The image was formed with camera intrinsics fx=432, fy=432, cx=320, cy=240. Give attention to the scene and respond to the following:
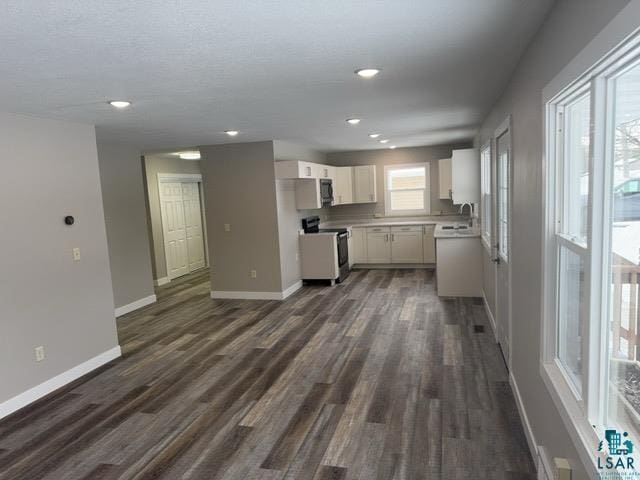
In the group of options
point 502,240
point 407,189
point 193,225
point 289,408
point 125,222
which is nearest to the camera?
point 289,408

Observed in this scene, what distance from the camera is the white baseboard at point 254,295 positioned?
6.48 metres

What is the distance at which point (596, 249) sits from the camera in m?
1.54

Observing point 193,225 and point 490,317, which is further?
point 193,225

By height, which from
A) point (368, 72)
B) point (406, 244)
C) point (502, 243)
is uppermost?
point (368, 72)

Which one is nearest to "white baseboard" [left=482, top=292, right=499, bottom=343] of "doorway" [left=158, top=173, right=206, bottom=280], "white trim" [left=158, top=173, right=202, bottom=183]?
"doorway" [left=158, top=173, right=206, bottom=280]

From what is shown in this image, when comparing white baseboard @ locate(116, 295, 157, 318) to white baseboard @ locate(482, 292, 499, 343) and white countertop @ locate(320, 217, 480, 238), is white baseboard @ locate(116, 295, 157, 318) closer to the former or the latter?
white countertop @ locate(320, 217, 480, 238)

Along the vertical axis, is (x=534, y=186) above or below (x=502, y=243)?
above

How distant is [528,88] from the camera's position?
253cm

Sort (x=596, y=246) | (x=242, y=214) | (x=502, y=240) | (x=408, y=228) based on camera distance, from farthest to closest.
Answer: (x=408, y=228)
(x=242, y=214)
(x=502, y=240)
(x=596, y=246)

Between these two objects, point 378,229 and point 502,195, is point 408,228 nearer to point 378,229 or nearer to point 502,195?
point 378,229

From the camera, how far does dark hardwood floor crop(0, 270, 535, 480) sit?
100 inches

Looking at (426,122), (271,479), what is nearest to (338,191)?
(426,122)

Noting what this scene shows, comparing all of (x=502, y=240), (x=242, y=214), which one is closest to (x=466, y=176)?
(x=502, y=240)

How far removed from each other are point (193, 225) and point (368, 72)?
23.3ft
